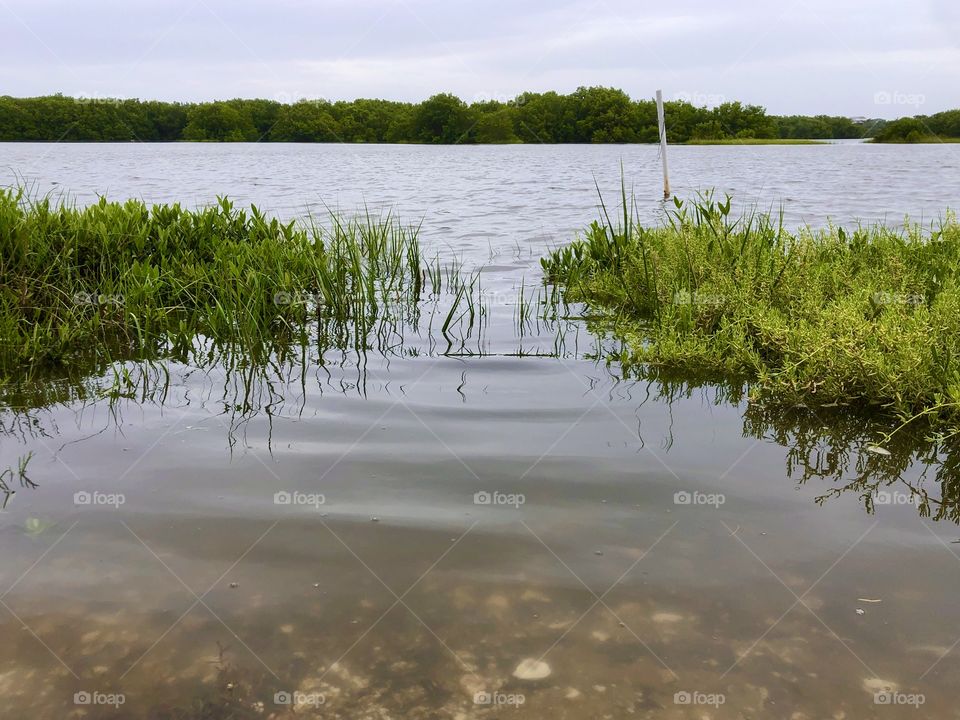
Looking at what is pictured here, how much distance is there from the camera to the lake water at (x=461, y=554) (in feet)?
9.86

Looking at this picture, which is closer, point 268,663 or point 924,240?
point 268,663

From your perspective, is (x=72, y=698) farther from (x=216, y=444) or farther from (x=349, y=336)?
(x=349, y=336)

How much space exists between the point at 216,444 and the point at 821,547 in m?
3.64

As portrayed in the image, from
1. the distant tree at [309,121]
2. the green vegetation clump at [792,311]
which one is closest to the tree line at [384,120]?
the distant tree at [309,121]

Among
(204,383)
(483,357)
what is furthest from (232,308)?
(483,357)

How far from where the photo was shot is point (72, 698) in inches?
116
